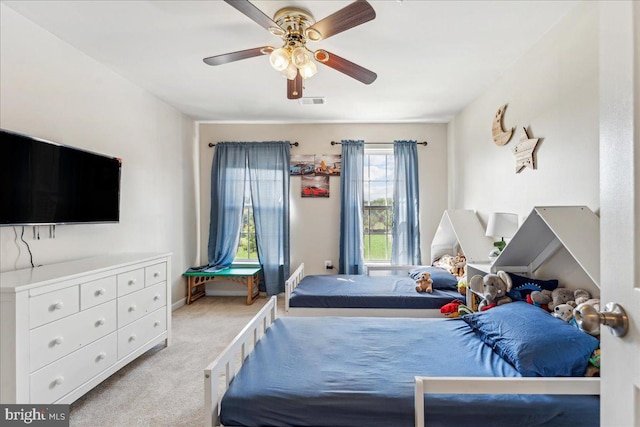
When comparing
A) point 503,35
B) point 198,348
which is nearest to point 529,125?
point 503,35

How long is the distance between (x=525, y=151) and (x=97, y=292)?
3.32m

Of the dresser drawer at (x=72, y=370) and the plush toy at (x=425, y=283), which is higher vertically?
Answer: the plush toy at (x=425, y=283)

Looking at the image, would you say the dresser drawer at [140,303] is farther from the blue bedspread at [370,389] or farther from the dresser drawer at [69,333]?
the blue bedspread at [370,389]

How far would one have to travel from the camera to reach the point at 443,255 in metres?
3.99

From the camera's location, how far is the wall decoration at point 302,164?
4.51 m

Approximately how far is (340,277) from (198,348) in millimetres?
1678

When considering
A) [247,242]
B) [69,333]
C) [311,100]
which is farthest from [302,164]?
[69,333]

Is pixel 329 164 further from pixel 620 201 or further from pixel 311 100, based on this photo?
pixel 620 201

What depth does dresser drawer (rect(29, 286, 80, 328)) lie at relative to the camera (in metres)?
1.64

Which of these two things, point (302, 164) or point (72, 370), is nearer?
point (72, 370)

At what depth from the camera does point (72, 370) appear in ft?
6.14

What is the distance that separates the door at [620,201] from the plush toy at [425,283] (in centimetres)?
239

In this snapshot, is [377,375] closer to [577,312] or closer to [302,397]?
[302,397]

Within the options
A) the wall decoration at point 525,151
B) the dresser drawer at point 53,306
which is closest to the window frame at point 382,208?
the wall decoration at point 525,151
